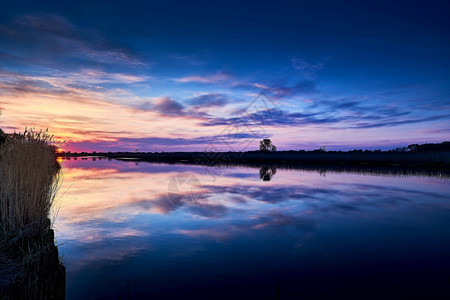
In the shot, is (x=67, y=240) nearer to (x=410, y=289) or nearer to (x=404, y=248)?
(x=410, y=289)

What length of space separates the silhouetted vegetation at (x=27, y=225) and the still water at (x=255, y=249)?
689mm

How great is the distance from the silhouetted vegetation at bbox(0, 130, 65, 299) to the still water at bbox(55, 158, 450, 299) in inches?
27.1

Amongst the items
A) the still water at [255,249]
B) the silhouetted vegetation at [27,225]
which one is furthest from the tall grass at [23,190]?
the still water at [255,249]

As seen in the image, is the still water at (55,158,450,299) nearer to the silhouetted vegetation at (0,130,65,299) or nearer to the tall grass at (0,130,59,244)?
the silhouetted vegetation at (0,130,65,299)

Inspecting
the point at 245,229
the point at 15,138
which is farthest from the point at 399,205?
the point at 15,138

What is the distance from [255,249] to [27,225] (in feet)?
18.0

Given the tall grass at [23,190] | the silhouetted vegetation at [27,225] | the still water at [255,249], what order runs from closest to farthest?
the silhouetted vegetation at [27,225], the still water at [255,249], the tall grass at [23,190]

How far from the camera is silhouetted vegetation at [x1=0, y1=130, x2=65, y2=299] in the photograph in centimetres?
475

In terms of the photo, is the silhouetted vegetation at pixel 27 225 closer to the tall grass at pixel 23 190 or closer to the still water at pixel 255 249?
the tall grass at pixel 23 190

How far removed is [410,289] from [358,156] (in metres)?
52.8

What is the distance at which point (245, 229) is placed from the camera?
9250 millimetres

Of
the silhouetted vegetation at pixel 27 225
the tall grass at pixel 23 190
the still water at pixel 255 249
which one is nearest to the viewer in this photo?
the silhouetted vegetation at pixel 27 225

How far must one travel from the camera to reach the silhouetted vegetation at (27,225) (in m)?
4.75

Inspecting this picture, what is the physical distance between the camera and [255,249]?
24.3 feet
